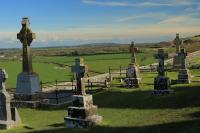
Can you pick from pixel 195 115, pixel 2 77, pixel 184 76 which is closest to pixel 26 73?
pixel 2 77

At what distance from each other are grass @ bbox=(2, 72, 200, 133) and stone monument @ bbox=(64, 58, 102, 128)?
1.45 ft

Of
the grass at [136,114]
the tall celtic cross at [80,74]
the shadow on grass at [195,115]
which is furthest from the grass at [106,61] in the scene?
the shadow on grass at [195,115]

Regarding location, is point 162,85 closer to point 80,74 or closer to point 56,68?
point 80,74

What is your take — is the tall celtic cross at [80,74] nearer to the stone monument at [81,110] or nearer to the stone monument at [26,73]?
the stone monument at [81,110]

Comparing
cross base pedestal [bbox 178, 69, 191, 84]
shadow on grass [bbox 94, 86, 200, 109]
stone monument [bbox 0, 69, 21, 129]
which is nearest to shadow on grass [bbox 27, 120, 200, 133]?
stone monument [bbox 0, 69, 21, 129]

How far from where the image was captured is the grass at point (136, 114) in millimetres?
15852

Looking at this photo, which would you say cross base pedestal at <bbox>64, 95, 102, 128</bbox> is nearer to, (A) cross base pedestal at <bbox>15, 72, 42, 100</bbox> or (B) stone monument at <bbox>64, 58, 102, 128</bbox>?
(B) stone monument at <bbox>64, 58, 102, 128</bbox>

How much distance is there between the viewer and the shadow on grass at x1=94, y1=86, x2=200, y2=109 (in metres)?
20.4

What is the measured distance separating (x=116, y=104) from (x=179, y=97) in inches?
136

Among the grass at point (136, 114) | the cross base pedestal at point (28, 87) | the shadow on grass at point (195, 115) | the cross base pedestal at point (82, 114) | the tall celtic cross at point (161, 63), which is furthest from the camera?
the cross base pedestal at point (28, 87)

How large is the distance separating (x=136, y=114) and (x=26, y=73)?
417 inches

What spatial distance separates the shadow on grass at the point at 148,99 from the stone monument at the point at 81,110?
3.84m

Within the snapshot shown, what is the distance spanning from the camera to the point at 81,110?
18047 millimetres

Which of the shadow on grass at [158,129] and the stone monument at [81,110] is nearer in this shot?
the shadow on grass at [158,129]
